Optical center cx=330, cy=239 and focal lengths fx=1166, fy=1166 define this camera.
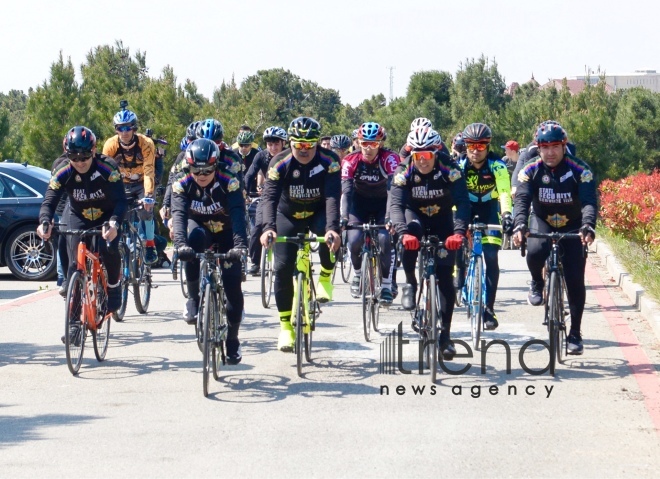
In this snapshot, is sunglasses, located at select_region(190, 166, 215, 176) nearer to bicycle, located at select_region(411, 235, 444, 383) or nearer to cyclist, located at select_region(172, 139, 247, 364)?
cyclist, located at select_region(172, 139, 247, 364)

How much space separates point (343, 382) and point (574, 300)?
210cm

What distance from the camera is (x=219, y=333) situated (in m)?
8.55

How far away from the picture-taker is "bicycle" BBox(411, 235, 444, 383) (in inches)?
341

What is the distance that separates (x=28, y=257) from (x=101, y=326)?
7252mm

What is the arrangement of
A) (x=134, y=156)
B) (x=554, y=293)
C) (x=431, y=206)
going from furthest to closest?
(x=134, y=156)
(x=431, y=206)
(x=554, y=293)

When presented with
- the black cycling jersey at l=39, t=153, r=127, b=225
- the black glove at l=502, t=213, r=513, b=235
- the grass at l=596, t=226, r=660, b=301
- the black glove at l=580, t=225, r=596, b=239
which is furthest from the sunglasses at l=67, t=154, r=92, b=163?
the grass at l=596, t=226, r=660, b=301

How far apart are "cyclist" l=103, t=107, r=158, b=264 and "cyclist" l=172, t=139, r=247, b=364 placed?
158 inches

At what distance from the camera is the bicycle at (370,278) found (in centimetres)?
1076

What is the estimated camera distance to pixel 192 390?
848cm

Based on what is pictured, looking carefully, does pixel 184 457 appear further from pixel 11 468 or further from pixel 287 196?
pixel 287 196

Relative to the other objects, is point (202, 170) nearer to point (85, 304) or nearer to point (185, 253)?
point (185, 253)

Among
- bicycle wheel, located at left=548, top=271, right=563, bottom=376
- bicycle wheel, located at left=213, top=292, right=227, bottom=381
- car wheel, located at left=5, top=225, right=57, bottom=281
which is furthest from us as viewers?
car wheel, located at left=5, top=225, right=57, bottom=281

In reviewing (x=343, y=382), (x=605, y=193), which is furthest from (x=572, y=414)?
(x=605, y=193)

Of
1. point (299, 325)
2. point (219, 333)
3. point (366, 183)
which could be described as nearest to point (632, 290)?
point (366, 183)
